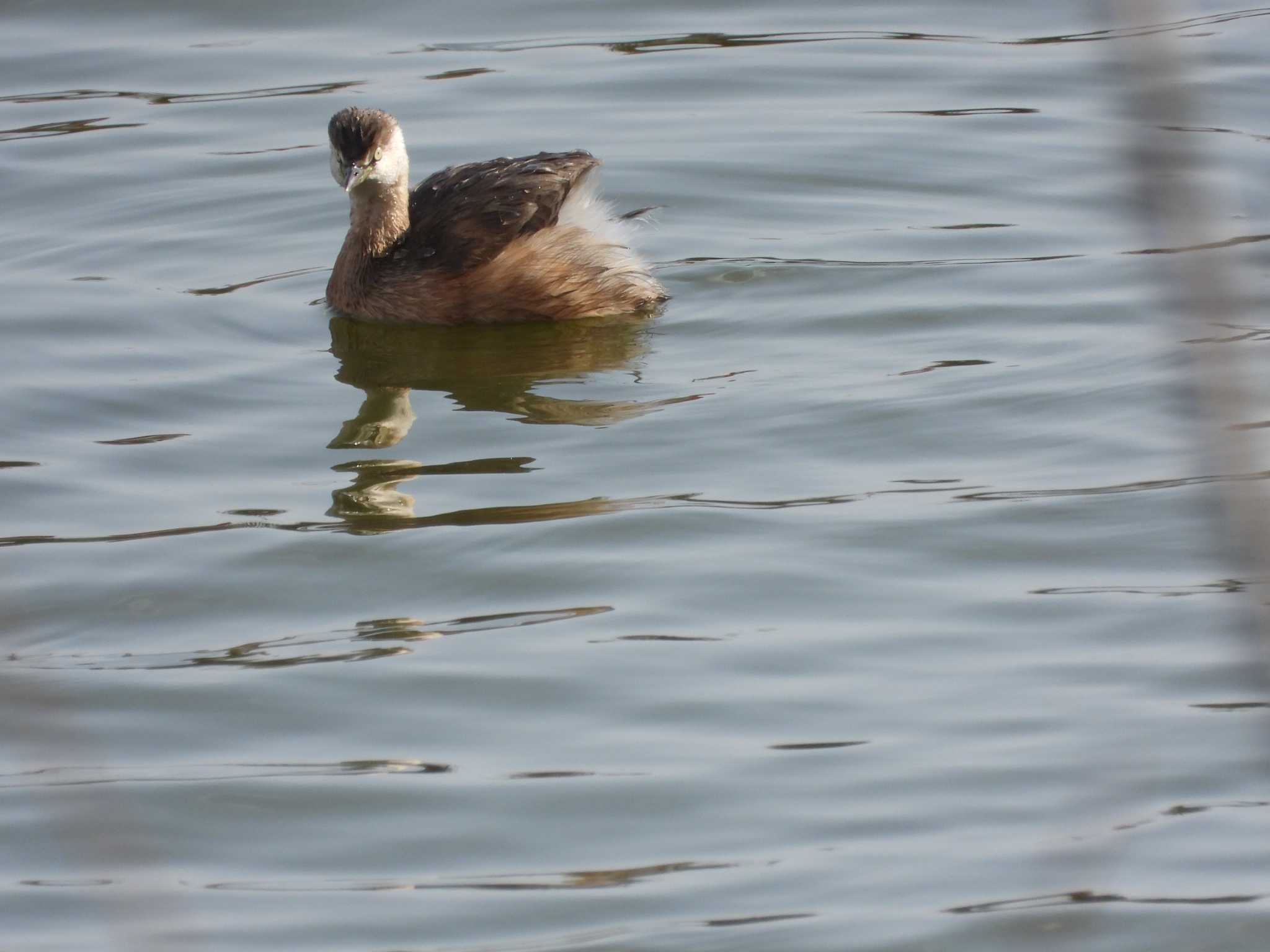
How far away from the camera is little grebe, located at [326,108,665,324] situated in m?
8.65

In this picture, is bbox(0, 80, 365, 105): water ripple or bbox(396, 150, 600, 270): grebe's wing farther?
bbox(0, 80, 365, 105): water ripple

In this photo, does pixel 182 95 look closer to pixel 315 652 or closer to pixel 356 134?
pixel 356 134

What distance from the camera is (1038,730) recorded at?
481 centimetres

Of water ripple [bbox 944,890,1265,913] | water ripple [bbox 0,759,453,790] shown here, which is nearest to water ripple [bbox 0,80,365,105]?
water ripple [bbox 0,759,453,790]

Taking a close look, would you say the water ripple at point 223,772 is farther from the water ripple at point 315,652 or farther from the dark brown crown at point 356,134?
the dark brown crown at point 356,134

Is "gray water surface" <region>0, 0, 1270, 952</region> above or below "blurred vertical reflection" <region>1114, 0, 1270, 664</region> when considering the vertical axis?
below

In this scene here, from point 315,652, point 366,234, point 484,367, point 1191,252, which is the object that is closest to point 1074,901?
point 315,652

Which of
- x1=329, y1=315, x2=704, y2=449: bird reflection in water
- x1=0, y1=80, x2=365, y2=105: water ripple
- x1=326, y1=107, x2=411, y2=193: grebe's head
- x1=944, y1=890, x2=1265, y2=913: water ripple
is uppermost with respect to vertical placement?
x1=0, y1=80, x2=365, y2=105: water ripple

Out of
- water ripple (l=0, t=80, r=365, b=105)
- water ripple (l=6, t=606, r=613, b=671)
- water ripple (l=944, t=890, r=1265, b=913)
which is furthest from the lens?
water ripple (l=0, t=80, r=365, b=105)

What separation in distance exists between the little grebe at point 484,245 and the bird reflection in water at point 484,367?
0.09m

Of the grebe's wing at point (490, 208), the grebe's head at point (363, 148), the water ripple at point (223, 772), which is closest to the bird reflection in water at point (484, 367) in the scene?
the grebe's wing at point (490, 208)

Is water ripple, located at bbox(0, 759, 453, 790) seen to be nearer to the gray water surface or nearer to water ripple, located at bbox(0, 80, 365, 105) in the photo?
the gray water surface

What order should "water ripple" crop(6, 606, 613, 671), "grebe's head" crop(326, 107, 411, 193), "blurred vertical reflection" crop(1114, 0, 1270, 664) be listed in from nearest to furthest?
1. "blurred vertical reflection" crop(1114, 0, 1270, 664)
2. "water ripple" crop(6, 606, 613, 671)
3. "grebe's head" crop(326, 107, 411, 193)

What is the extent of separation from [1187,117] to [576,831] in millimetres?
3664
